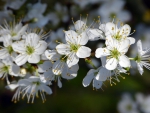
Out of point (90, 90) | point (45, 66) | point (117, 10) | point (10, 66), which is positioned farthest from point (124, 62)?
point (90, 90)

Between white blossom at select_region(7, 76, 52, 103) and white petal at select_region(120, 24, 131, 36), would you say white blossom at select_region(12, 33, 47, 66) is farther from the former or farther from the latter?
white petal at select_region(120, 24, 131, 36)

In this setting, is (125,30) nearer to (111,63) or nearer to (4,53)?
(111,63)

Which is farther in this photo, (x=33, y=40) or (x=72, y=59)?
(x=33, y=40)

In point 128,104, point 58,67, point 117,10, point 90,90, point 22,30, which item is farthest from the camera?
point 90,90

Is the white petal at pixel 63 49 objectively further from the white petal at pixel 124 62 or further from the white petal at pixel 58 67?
the white petal at pixel 124 62

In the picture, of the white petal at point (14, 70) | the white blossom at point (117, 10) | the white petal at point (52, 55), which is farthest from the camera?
the white blossom at point (117, 10)

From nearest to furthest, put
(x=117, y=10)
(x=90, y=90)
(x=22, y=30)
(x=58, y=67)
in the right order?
(x=58, y=67) → (x=22, y=30) → (x=117, y=10) → (x=90, y=90)

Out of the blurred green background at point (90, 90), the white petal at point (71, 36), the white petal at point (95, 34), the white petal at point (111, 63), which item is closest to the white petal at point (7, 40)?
the white petal at point (71, 36)
